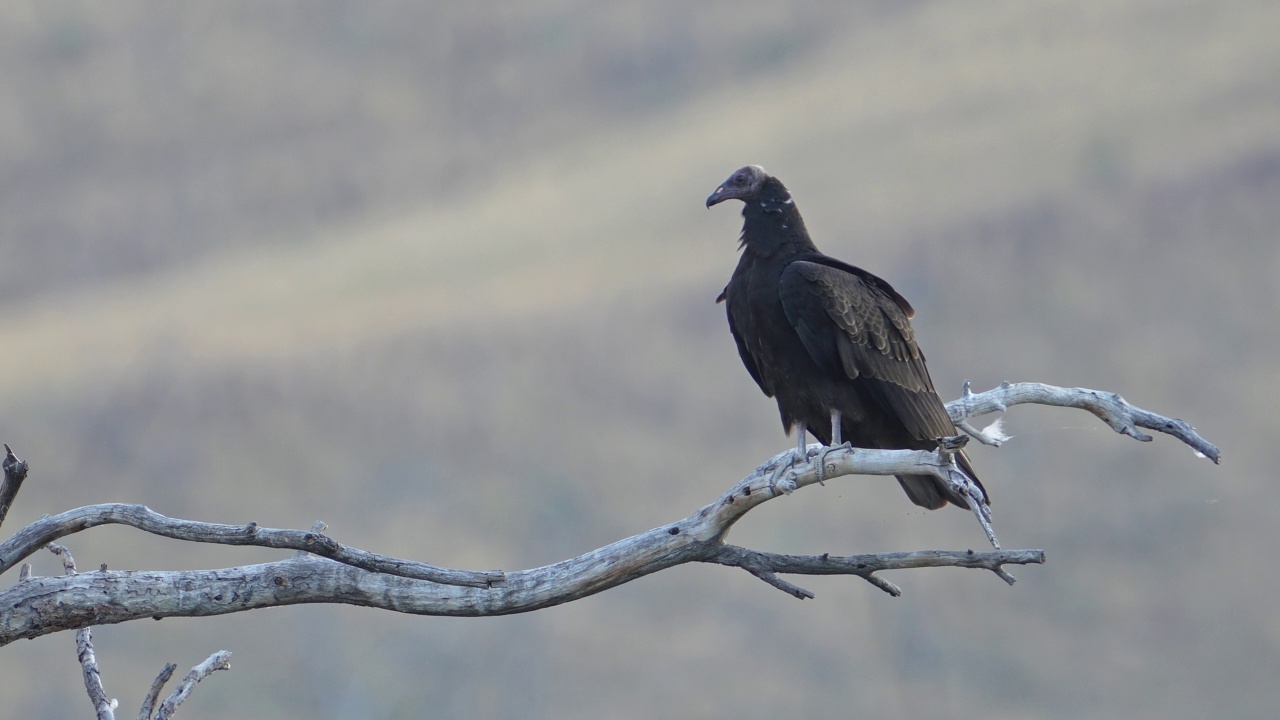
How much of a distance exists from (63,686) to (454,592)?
3068cm

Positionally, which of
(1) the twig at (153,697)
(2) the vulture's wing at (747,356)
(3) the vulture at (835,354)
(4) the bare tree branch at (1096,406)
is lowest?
(1) the twig at (153,697)

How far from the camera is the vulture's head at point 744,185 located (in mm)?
7602

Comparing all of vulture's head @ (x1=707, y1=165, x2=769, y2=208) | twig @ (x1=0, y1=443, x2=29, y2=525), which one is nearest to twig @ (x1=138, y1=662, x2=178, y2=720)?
twig @ (x1=0, y1=443, x2=29, y2=525)

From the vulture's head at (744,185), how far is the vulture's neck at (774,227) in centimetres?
5

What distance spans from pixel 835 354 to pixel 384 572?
2.92 meters

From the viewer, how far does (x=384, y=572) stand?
184 inches

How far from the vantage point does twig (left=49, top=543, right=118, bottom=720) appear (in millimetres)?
4770

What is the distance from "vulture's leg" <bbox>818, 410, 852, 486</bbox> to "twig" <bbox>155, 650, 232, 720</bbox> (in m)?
2.27

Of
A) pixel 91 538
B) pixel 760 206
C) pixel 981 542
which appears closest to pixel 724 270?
pixel 981 542

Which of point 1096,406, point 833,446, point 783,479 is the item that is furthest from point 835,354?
point 783,479

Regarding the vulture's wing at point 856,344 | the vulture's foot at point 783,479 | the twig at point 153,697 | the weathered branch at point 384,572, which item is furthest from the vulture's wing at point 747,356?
the twig at point 153,697

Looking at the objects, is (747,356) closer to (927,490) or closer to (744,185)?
(744,185)

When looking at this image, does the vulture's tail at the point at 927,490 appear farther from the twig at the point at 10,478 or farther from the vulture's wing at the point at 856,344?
the twig at the point at 10,478

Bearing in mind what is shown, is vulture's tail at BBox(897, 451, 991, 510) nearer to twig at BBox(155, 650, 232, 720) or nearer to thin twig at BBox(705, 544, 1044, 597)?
thin twig at BBox(705, 544, 1044, 597)
